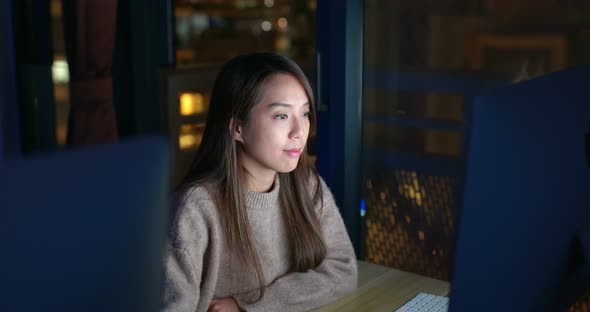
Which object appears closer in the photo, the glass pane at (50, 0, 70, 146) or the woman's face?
the woman's face

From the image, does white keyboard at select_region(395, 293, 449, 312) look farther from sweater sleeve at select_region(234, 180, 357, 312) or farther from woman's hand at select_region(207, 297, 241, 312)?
woman's hand at select_region(207, 297, 241, 312)

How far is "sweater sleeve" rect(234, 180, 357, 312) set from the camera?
1.55 meters

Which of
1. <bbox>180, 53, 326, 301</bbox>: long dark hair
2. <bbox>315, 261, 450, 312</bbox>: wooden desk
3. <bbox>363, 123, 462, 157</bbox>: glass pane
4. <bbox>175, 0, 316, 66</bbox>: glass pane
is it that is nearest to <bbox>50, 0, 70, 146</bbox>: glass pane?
<bbox>363, 123, 462, 157</bbox>: glass pane

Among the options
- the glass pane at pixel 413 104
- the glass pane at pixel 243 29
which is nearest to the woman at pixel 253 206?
the glass pane at pixel 413 104

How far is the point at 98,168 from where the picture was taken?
54cm

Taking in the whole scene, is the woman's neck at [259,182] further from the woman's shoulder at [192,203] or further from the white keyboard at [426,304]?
the white keyboard at [426,304]

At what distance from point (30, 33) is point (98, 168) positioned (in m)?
3.00

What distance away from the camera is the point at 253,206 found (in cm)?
163

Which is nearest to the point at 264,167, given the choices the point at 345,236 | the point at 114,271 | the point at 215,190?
the point at 215,190

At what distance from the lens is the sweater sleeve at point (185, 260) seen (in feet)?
4.65

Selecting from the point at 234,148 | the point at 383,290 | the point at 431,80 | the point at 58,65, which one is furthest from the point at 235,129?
the point at 58,65

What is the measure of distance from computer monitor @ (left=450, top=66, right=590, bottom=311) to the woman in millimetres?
715

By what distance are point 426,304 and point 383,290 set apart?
0.45 ft

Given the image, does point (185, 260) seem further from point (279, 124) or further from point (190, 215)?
point (279, 124)
